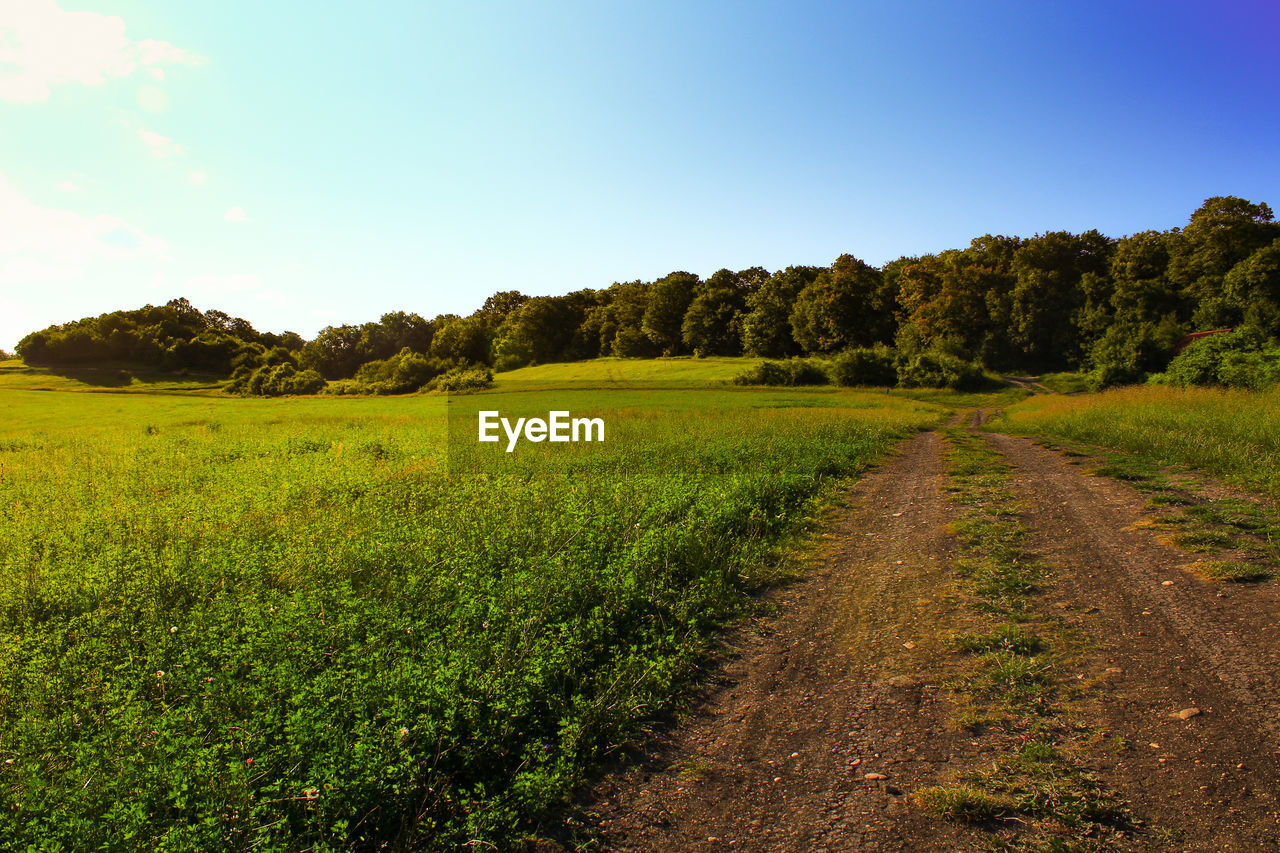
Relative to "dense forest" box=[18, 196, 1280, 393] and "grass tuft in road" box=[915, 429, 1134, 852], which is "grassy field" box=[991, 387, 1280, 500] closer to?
"grass tuft in road" box=[915, 429, 1134, 852]

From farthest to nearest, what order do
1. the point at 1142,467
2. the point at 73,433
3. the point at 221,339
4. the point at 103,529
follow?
the point at 221,339
the point at 73,433
the point at 1142,467
the point at 103,529

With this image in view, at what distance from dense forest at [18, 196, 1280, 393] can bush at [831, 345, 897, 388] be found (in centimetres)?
247

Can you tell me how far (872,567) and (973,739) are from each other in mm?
3990

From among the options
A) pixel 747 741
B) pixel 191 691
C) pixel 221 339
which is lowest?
pixel 747 741

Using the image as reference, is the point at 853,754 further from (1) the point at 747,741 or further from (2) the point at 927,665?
(2) the point at 927,665

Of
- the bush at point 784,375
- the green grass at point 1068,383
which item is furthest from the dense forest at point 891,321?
the bush at point 784,375

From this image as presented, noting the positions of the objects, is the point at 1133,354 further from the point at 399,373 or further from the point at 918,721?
the point at 399,373

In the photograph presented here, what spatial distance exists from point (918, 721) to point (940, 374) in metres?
62.5

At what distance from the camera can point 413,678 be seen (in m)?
4.63

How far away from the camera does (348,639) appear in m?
5.46

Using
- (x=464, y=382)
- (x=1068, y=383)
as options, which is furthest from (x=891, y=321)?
(x=464, y=382)

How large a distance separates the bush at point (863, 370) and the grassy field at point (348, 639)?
52852mm

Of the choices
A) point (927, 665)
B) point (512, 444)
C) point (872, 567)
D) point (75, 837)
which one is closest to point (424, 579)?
point (75, 837)

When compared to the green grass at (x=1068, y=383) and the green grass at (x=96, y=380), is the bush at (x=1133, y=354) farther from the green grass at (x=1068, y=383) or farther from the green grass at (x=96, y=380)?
the green grass at (x=96, y=380)
